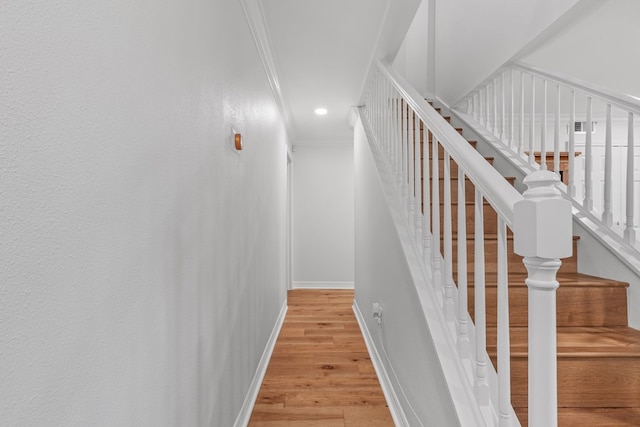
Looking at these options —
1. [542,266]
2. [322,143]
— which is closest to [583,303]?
[542,266]

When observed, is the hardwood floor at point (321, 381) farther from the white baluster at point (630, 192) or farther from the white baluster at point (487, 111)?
the white baluster at point (487, 111)

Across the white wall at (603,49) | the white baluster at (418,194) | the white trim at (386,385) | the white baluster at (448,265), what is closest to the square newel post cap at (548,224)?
the white baluster at (448,265)

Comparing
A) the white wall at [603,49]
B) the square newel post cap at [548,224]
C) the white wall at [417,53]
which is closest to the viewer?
the square newel post cap at [548,224]

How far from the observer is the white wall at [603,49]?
252 cm

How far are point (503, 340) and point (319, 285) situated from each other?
4.40 metres

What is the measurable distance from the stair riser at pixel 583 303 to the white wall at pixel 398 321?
0.31m

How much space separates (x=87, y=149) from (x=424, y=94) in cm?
378

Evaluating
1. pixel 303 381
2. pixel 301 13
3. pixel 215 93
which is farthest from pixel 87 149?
pixel 303 381

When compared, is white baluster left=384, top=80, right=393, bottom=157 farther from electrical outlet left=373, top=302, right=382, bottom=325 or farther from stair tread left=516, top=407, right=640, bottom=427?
stair tread left=516, top=407, right=640, bottom=427

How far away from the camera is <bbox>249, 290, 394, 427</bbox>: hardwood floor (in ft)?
6.05

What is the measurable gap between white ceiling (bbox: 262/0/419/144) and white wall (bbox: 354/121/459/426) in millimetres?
691

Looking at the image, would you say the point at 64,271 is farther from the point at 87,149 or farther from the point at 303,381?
the point at 303,381

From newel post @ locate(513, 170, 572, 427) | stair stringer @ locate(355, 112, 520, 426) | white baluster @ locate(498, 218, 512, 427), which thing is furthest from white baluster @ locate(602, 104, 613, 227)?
newel post @ locate(513, 170, 572, 427)

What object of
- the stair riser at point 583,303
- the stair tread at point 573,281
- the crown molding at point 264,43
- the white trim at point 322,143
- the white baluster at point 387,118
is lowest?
the stair riser at point 583,303
